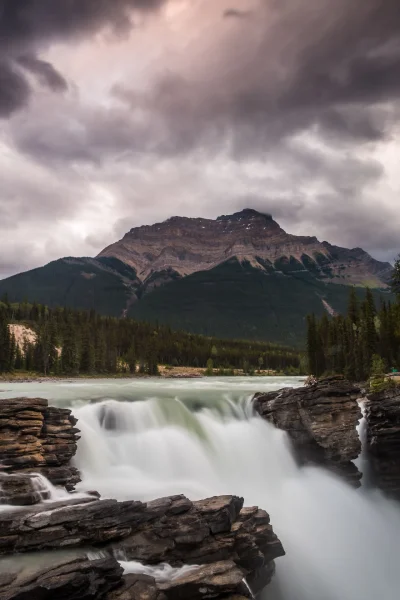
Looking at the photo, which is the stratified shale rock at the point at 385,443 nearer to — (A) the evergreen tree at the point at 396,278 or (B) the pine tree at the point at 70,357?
(A) the evergreen tree at the point at 396,278

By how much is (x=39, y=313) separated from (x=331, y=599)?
619 feet

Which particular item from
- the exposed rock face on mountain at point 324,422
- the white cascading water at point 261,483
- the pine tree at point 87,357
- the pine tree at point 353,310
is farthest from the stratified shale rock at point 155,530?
the pine tree at point 87,357

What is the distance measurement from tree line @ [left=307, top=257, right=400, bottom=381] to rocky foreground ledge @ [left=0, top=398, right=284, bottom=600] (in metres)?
52.7

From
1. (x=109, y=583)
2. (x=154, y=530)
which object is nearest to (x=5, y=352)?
(x=154, y=530)

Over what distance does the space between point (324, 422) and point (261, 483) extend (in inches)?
302

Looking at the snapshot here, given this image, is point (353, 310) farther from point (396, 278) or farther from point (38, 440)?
point (38, 440)

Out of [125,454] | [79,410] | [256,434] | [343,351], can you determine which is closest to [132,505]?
[125,454]

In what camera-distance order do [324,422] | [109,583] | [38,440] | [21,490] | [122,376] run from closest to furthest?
[109,583] → [21,490] → [38,440] → [324,422] → [122,376]

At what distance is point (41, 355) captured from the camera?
130m

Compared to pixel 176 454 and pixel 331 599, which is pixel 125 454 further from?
pixel 331 599

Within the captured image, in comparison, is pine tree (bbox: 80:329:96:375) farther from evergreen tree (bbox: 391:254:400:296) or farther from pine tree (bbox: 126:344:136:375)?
evergreen tree (bbox: 391:254:400:296)

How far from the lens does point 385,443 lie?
33.9 m

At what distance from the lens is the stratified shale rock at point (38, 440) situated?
67.5ft

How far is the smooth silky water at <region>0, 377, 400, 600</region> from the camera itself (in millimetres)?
21844
